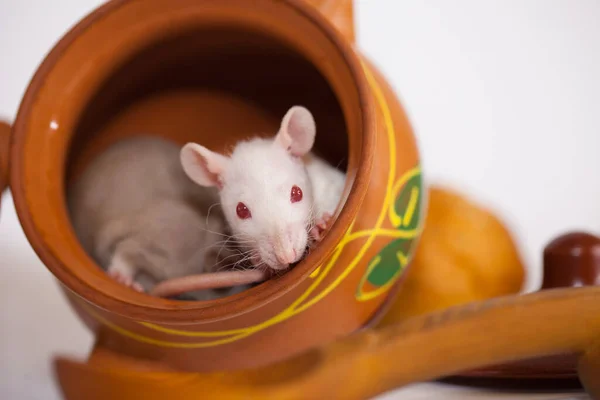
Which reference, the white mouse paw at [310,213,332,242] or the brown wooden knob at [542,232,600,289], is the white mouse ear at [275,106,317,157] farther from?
the brown wooden knob at [542,232,600,289]

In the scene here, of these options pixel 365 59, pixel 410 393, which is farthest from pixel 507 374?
pixel 365 59

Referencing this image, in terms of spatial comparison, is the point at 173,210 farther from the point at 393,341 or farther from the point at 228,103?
the point at 393,341

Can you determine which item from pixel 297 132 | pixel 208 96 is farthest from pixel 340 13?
pixel 208 96

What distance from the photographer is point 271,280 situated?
594mm

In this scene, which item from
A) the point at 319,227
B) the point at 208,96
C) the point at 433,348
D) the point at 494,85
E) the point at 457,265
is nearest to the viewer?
the point at 433,348

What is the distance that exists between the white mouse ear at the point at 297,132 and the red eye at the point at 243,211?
0.34 feet

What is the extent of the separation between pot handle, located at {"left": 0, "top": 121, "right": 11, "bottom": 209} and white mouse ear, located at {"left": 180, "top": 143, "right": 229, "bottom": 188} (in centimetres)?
20

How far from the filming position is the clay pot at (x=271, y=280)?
61 centimetres

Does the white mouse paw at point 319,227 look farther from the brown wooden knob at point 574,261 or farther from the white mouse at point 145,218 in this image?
the brown wooden knob at point 574,261

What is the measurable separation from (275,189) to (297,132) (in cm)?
10

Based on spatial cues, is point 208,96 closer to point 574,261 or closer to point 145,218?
point 145,218

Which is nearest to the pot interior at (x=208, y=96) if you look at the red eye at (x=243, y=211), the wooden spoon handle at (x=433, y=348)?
the red eye at (x=243, y=211)

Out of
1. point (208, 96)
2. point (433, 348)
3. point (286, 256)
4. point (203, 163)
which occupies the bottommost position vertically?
point (433, 348)

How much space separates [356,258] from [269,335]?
0.43 ft
